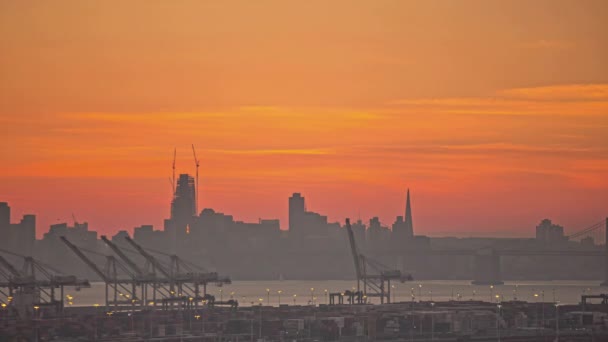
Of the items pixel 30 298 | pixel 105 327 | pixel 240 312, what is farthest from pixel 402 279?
pixel 105 327

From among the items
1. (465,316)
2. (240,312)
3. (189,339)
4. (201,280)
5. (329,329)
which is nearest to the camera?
(189,339)

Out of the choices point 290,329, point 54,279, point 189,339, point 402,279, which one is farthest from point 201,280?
point 189,339

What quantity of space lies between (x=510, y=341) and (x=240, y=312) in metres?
41.7

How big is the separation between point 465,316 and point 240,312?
25.1m

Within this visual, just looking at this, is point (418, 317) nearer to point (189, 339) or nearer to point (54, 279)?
point (189, 339)

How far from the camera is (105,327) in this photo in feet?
404

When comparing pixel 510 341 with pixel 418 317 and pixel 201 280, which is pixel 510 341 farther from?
pixel 201 280

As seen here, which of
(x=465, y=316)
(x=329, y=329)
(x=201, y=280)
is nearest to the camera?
(x=329, y=329)

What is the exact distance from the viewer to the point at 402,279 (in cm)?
18412

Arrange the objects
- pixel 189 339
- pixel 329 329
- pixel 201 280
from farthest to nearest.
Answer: pixel 201 280, pixel 329 329, pixel 189 339

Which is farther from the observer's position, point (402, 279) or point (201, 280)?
point (402, 279)

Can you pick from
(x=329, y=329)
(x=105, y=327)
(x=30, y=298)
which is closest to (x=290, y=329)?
(x=329, y=329)

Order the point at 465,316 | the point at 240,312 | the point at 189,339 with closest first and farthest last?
the point at 189,339 < the point at 465,316 < the point at 240,312

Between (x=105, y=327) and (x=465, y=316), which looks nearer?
(x=105, y=327)
